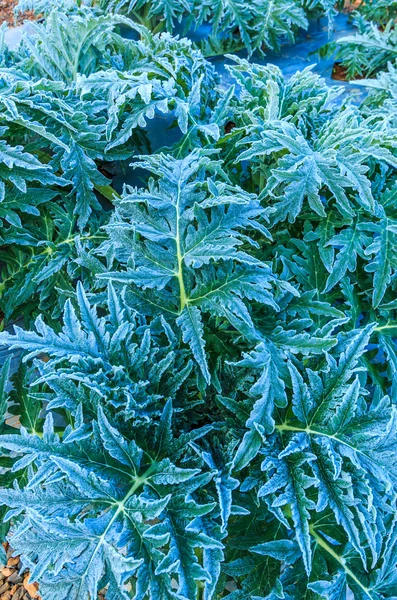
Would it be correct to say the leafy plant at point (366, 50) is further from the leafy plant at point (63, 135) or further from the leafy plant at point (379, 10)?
the leafy plant at point (63, 135)

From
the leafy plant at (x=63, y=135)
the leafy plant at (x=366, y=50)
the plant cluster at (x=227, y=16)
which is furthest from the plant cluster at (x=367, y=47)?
the leafy plant at (x=63, y=135)

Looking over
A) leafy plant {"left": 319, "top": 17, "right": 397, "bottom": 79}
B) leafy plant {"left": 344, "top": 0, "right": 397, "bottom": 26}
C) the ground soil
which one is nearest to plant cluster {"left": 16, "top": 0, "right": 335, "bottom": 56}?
leafy plant {"left": 319, "top": 17, "right": 397, "bottom": 79}

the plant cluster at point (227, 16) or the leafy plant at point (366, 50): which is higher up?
the plant cluster at point (227, 16)

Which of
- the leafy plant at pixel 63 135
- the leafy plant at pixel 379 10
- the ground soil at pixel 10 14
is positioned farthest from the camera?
the ground soil at pixel 10 14

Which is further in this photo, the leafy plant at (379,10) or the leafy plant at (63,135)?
the leafy plant at (379,10)

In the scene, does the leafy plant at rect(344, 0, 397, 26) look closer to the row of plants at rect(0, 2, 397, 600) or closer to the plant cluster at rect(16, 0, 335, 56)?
the plant cluster at rect(16, 0, 335, 56)

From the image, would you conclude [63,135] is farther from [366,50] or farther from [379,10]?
[379,10]

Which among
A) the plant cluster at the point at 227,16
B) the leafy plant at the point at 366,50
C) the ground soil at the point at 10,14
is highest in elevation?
the ground soil at the point at 10,14

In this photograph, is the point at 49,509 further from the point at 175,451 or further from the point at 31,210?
the point at 31,210
